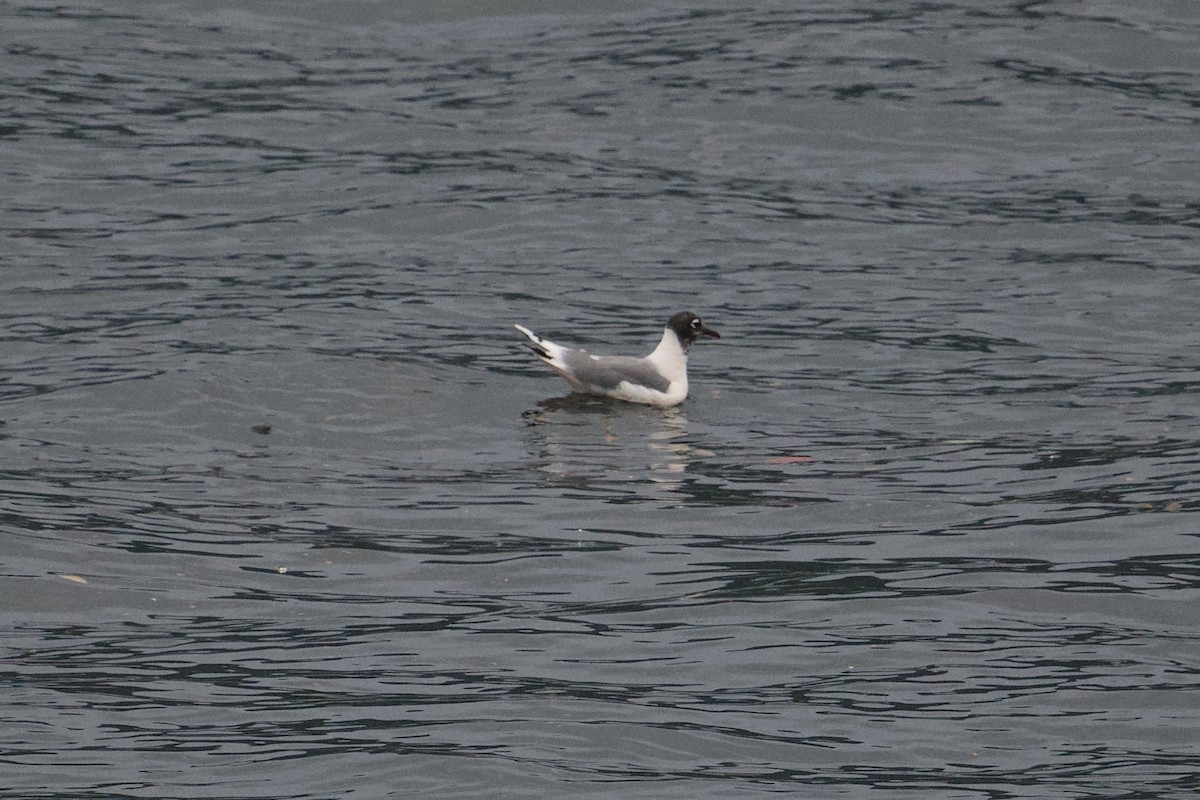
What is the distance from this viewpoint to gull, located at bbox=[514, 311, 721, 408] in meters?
16.1

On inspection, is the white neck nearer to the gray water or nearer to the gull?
the gull

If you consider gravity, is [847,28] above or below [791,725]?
above

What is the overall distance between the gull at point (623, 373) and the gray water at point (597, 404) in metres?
0.22

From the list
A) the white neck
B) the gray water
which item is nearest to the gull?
the white neck

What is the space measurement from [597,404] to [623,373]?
1.18 feet

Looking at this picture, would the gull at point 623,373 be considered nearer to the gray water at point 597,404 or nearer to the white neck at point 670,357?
the white neck at point 670,357

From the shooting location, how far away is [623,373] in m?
16.1

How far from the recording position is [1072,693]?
30.7 ft

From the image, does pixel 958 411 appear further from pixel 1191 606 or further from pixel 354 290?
pixel 354 290

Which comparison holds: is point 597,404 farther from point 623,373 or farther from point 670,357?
point 670,357

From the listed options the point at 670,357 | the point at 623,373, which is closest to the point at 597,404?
the point at 623,373

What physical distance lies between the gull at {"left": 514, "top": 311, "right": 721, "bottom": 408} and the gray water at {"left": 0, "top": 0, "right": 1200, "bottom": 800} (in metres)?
0.22

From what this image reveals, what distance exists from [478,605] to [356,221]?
1216 centimetres

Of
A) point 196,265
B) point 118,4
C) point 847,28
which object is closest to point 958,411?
point 196,265
